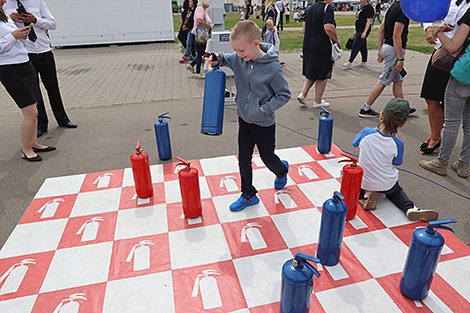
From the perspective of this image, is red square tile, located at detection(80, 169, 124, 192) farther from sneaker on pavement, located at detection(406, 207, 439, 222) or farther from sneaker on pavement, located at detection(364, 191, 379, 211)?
sneaker on pavement, located at detection(406, 207, 439, 222)

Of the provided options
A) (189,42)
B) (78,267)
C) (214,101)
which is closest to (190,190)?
(214,101)

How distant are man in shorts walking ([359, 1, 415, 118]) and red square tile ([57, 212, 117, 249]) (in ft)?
13.3

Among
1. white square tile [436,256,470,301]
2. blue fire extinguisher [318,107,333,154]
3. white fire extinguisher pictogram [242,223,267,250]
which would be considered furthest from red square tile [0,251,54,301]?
blue fire extinguisher [318,107,333,154]

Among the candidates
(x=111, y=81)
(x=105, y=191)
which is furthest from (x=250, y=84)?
(x=111, y=81)

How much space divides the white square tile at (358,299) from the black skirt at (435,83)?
8.18ft

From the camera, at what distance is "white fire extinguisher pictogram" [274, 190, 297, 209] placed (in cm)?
289

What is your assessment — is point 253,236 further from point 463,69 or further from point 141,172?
point 463,69

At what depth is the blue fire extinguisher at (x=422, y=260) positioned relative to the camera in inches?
70.1

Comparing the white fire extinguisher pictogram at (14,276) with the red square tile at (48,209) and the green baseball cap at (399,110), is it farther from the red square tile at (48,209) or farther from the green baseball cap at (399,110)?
the green baseball cap at (399,110)

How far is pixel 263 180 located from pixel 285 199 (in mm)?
416

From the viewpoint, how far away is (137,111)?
18.8 feet

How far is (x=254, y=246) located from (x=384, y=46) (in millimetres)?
3798

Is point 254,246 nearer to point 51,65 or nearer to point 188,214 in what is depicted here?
point 188,214

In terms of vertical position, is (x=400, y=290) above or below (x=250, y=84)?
below
